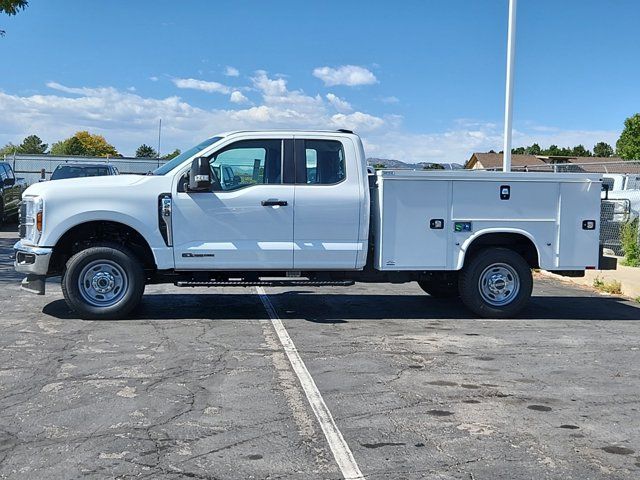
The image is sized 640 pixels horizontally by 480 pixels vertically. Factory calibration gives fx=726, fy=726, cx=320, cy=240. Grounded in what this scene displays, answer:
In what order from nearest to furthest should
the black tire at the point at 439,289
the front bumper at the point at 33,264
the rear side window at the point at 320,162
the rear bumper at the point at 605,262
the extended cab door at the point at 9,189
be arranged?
the front bumper at the point at 33,264
the rear side window at the point at 320,162
the rear bumper at the point at 605,262
the black tire at the point at 439,289
the extended cab door at the point at 9,189

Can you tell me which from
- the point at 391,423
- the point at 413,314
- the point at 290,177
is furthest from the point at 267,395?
the point at 413,314

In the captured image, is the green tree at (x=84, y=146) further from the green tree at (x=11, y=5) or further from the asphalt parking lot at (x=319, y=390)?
the asphalt parking lot at (x=319, y=390)

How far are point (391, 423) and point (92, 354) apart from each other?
327 centimetres

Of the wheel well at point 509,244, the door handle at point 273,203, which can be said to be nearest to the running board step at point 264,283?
the door handle at point 273,203

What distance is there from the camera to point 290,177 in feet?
28.6

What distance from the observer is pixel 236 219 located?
337 inches

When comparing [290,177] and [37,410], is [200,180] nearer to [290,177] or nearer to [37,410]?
[290,177]

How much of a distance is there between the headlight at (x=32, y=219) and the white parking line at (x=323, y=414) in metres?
2.99

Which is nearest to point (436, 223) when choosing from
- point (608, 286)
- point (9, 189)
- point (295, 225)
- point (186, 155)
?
point (295, 225)

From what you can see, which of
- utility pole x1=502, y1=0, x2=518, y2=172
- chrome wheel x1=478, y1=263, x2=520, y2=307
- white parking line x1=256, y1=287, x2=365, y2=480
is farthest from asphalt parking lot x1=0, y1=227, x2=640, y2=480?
utility pole x1=502, y1=0, x2=518, y2=172

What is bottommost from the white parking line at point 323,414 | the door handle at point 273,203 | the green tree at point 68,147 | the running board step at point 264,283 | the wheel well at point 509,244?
the white parking line at point 323,414

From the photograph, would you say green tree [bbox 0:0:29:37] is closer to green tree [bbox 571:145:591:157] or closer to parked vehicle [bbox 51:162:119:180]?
parked vehicle [bbox 51:162:119:180]

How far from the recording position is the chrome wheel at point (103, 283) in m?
8.54

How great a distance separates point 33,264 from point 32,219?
534mm
